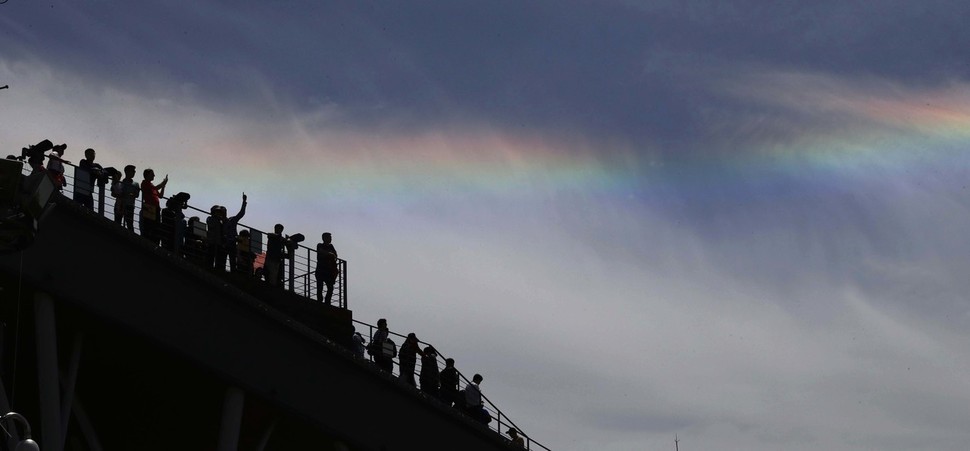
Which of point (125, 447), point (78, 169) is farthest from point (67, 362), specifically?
point (78, 169)

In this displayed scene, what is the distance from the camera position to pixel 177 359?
22922mm

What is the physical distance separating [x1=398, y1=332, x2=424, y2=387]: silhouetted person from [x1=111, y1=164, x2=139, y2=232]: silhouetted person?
6.49m

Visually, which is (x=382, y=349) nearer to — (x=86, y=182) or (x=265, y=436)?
(x=265, y=436)

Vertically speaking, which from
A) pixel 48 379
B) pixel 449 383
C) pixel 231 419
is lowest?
pixel 231 419

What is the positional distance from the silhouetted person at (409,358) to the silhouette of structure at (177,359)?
0.99 ft

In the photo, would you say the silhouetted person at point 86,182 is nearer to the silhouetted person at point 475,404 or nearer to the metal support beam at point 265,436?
the metal support beam at point 265,436

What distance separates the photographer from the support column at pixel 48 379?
20.8m

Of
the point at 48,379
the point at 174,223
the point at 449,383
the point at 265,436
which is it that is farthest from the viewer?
the point at 449,383

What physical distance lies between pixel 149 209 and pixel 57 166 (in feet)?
5.78

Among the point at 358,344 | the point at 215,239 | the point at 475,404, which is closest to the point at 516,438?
the point at 475,404

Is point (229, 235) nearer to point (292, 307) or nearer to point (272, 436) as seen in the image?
point (292, 307)

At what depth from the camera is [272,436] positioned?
26.5m

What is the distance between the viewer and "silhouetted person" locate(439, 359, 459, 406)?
27.2 m

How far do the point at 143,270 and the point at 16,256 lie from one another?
7.41 ft
